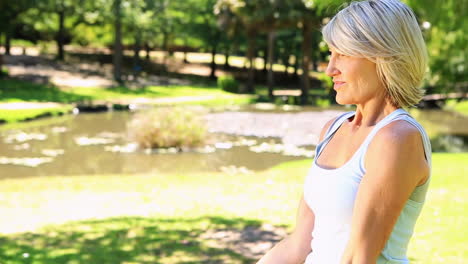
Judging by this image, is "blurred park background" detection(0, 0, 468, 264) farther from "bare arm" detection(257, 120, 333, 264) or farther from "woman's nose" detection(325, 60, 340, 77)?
"bare arm" detection(257, 120, 333, 264)

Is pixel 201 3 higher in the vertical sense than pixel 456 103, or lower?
higher

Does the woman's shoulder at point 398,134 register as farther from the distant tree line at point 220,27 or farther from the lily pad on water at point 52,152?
the lily pad on water at point 52,152

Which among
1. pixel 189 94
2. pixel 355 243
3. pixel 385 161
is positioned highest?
pixel 385 161

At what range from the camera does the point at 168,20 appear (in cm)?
5978

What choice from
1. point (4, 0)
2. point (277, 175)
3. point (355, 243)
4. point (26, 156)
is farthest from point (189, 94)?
point (355, 243)

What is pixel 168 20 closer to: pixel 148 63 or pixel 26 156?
pixel 148 63

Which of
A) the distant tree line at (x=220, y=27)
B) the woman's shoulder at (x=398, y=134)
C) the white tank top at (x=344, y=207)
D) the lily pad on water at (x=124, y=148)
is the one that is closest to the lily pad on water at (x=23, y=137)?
the lily pad on water at (x=124, y=148)

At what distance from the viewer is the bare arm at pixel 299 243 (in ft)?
7.84

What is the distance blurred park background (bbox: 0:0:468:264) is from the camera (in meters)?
8.54

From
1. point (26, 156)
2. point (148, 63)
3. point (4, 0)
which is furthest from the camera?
point (148, 63)

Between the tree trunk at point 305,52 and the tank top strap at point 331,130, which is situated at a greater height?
the tank top strap at point 331,130

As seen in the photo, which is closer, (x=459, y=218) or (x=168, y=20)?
(x=459, y=218)

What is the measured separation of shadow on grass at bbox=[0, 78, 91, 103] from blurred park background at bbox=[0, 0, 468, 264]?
0.13 m

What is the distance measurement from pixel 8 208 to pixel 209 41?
1923 inches
